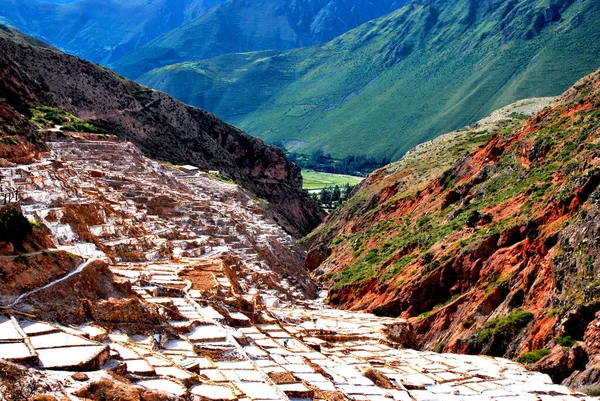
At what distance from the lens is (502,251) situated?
45.1 metres

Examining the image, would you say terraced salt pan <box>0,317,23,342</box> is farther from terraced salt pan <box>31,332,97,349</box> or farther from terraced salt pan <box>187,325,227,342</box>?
terraced salt pan <box>187,325,227,342</box>

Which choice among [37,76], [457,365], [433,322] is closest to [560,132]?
[433,322]

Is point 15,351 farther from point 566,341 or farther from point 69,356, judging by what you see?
point 566,341

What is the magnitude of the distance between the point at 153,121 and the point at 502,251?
229 ft

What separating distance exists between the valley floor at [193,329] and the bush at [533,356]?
60 cm

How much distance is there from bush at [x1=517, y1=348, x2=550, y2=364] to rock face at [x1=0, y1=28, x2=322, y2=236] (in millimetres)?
57086

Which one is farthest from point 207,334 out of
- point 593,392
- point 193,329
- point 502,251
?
point 502,251

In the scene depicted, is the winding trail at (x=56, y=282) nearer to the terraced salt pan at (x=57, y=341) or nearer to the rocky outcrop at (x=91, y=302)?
the rocky outcrop at (x=91, y=302)

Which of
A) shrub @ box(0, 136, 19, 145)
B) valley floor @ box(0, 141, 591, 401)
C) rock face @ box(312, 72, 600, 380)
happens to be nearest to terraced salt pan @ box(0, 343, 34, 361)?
valley floor @ box(0, 141, 591, 401)

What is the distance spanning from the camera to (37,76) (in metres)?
95.0

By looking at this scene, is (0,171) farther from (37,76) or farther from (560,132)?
(37,76)

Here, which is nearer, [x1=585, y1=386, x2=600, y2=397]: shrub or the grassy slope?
[x1=585, y1=386, x2=600, y2=397]: shrub

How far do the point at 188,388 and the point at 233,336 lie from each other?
7.01 meters

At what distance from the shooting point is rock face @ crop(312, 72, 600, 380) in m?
36.1
